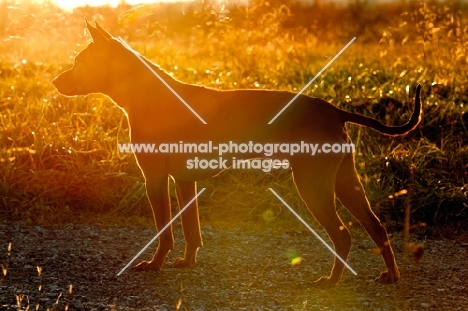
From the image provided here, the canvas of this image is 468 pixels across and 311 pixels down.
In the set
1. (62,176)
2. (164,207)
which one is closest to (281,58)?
(62,176)

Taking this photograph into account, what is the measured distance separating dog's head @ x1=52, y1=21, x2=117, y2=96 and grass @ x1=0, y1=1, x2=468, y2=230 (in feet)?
5.15

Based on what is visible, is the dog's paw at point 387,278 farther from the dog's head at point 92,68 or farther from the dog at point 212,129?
the dog's head at point 92,68

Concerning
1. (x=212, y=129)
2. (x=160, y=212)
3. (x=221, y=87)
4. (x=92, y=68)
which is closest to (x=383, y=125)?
(x=212, y=129)

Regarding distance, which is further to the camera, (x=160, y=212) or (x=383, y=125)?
(x=160, y=212)

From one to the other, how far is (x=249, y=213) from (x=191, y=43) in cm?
525

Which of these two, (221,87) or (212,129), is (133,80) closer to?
(212,129)

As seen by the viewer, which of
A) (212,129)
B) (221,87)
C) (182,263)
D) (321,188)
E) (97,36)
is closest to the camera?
(321,188)

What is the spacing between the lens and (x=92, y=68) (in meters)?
5.84

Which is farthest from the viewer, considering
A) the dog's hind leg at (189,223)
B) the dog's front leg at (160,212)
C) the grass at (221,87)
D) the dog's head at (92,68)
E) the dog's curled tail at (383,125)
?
the grass at (221,87)

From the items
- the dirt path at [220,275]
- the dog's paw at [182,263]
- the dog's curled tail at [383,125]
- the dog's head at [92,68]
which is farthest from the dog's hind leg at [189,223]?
the dog's curled tail at [383,125]

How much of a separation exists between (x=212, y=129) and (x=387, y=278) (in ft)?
5.02

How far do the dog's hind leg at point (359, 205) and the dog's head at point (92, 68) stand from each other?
178cm

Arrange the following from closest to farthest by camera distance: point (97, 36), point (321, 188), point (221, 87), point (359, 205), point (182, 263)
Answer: point (321, 188), point (359, 205), point (97, 36), point (182, 263), point (221, 87)

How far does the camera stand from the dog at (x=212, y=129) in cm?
526
